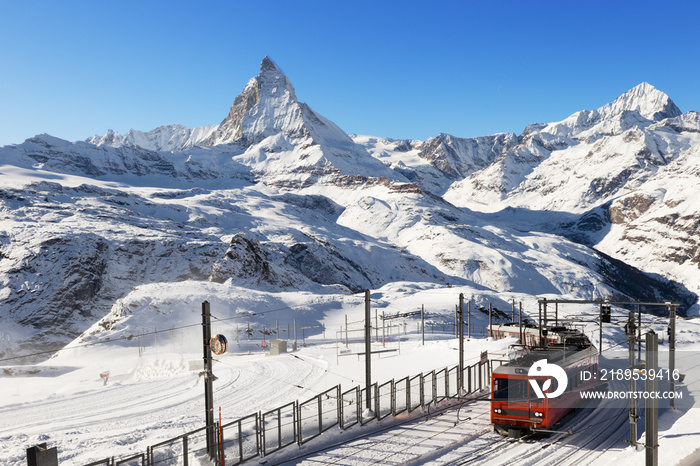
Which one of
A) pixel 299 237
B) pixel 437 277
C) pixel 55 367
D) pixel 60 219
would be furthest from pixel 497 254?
pixel 55 367

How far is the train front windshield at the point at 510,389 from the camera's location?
22.7m

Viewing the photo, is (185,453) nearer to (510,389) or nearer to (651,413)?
(510,389)

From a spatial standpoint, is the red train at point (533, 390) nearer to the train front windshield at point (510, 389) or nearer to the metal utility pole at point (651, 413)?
the train front windshield at point (510, 389)

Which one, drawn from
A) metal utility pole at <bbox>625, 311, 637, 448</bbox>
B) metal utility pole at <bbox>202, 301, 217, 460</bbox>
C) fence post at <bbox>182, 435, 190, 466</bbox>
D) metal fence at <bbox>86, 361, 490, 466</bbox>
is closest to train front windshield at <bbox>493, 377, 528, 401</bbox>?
metal utility pole at <bbox>625, 311, 637, 448</bbox>

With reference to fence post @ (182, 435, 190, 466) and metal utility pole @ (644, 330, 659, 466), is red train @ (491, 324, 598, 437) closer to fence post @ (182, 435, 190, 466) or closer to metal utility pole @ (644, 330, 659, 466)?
metal utility pole @ (644, 330, 659, 466)

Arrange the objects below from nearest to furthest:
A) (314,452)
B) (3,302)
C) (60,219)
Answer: (314,452)
(3,302)
(60,219)

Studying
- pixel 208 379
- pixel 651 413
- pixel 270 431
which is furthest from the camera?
pixel 270 431

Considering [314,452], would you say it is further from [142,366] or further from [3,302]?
[3,302]

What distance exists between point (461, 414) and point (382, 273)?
14200 centimetres

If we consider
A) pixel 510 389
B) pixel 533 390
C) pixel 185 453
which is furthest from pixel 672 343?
pixel 185 453

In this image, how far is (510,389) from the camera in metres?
23.0

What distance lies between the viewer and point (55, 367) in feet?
196

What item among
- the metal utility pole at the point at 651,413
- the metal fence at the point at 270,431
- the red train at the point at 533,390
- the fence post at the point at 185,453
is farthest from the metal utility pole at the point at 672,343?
the fence post at the point at 185,453

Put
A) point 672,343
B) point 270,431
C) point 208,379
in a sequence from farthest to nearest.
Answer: point 672,343, point 270,431, point 208,379
